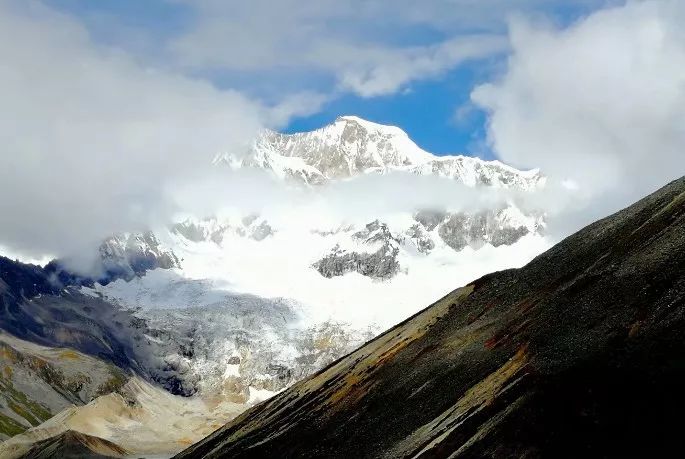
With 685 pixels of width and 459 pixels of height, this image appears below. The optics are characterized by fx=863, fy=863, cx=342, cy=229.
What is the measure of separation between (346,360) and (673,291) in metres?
58.4

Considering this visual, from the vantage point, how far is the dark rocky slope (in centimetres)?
4625

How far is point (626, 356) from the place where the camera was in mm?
50125

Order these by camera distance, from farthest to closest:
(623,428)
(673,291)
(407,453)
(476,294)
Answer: (476,294), (407,453), (673,291), (623,428)

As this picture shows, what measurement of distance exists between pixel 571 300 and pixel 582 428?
22.8 meters

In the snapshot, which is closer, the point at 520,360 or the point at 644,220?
the point at 520,360

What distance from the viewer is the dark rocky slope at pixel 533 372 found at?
46250mm

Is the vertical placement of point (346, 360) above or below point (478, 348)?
above

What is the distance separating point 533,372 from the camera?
183 feet

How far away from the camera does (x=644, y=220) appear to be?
7700cm

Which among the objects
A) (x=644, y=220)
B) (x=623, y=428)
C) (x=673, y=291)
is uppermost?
(x=644, y=220)

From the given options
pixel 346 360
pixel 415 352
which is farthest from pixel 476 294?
pixel 346 360

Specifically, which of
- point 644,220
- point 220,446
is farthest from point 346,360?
point 644,220

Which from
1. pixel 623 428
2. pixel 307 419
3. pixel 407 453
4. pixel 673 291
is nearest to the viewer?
pixel 623 428

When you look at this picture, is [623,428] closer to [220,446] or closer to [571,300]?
[571,300]
